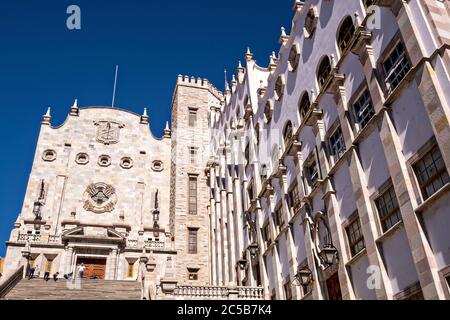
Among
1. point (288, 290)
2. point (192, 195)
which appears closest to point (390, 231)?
point (288, 290)

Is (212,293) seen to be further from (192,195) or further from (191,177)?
(191,177)

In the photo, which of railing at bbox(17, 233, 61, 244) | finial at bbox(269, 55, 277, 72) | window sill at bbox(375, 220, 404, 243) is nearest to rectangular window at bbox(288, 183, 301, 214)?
window sill at bbox(375, 220, 404, 243)

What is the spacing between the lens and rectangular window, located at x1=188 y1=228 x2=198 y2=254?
119 feet

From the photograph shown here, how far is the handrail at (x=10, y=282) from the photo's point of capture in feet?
68.2

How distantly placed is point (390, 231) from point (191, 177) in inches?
1088

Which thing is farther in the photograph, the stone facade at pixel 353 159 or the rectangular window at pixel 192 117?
the rectangular window at pixel 192 117

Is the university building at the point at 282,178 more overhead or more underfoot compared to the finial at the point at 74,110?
more underfoot

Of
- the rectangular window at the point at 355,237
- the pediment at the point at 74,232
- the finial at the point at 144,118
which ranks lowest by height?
the rectangular window at the point at 355,237

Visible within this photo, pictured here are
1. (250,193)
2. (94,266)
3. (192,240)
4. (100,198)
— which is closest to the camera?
(250,193)

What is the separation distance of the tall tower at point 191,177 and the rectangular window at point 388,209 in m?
22.7

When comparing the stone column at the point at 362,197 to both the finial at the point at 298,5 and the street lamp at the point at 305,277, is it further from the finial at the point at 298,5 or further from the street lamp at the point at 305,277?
the finial at the point at 298,5

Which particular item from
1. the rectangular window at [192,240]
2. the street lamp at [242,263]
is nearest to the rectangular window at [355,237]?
the street lamp at [242,263]

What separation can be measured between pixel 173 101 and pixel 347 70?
102 ft

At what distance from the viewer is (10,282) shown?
22250mm
